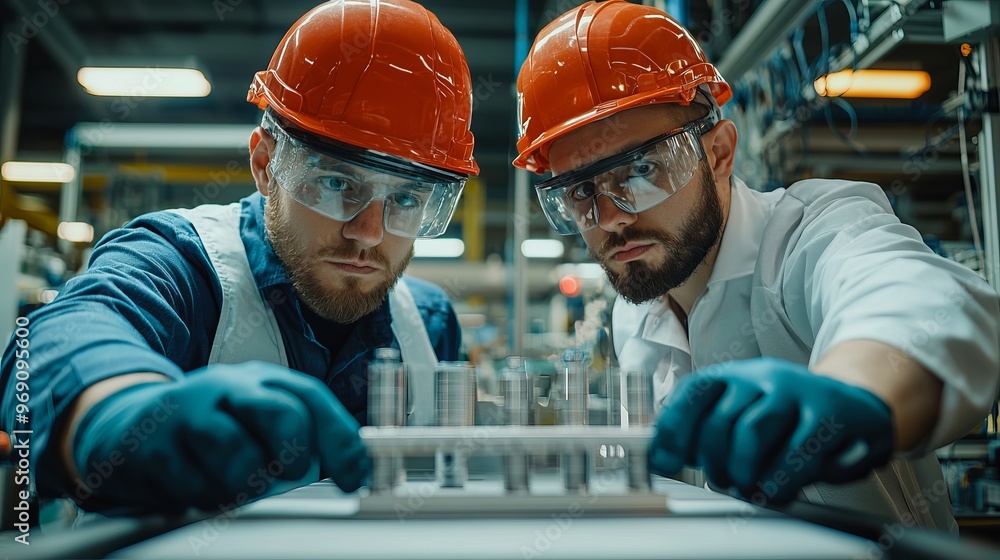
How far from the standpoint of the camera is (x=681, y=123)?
1449 millimetres

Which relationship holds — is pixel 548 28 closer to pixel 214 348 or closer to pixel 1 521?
pixel 214 348

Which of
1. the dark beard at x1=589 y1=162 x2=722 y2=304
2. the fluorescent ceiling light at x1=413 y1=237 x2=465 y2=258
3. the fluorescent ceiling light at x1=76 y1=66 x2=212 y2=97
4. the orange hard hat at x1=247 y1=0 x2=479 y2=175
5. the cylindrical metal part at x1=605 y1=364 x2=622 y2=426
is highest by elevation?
the fluorescent ceiling light at x1=76 y1=66 x2=212 y2=97

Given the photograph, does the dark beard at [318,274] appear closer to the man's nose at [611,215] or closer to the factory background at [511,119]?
the man's nose at [611,215]

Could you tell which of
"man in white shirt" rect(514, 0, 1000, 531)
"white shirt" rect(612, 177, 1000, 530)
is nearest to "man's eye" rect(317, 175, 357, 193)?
"man in white shirt" rect(514, 0, 1000, 531)

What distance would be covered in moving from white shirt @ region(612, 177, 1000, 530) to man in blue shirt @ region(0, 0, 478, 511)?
1.96 feet

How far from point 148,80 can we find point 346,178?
4.36m

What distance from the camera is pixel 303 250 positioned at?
4.51ft

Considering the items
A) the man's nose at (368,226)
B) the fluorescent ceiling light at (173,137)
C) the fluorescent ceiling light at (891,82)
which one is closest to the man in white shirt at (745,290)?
the man's nose at (368,226)

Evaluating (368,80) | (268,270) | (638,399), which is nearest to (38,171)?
(268,270)

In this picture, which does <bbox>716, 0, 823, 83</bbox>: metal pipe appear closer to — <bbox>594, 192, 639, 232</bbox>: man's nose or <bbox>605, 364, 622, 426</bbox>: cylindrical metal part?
<bbox>594, 192, 639, 232</bbox>: man's nose

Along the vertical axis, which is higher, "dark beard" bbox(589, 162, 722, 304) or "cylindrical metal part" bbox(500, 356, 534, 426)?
"dark beard" bbox(589, 162, 722, 304)

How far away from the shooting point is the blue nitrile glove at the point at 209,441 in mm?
642

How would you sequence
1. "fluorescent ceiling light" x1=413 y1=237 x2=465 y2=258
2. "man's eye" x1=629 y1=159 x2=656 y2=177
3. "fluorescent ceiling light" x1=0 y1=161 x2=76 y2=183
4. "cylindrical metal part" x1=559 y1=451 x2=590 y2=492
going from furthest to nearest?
"fluorescent ceiling light" x1=413 y1=237 x2=465 y2=258, "fluorescent ceiling light" x1=0 y1=161 x2=76 y2=183, "man's eye" x1=629 y1=159 x2=656 y2=177, "cylindrical metal part" x1=559 y1=451 x2=590 y2=492

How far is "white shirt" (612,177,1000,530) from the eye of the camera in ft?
2.53
